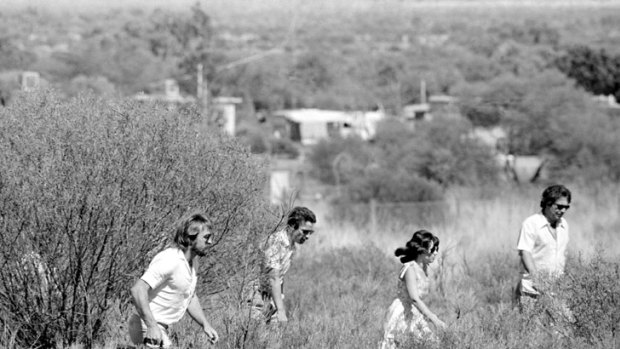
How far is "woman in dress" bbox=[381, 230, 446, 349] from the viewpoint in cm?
765

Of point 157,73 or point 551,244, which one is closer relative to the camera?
point 551,244

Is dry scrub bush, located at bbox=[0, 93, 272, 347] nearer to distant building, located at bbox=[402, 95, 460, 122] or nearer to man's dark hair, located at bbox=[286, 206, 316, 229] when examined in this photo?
man's dark hair, located at bbox=[286, 206, 316, 229]

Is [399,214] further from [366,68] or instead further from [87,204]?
[366,68]

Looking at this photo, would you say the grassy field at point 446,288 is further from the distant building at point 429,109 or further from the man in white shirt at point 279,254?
the distant building at point 429,109

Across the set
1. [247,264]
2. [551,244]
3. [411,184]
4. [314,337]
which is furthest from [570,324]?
[411,184]

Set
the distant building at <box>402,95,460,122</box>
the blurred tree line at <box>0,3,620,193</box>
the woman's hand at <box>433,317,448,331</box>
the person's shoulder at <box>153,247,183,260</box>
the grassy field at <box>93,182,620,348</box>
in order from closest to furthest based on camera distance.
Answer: the person's shoulder at <box>153,247,183,260</box>, the woman's hand at <box>433,317,448,331</box>, the grassy field at <box>93,182,620,348</box>, the blurred tree line at <box>0,3,620,193</box>, the distant building at <box>402,95,460,122</box>

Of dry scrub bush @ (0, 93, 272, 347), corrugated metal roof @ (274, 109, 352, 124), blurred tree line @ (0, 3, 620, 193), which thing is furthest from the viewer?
corrugated metal roof @ (274, 109, 352, 124)

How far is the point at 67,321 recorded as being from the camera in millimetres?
7801

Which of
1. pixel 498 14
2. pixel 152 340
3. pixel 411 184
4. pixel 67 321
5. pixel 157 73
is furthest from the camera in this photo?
pixel 498 14

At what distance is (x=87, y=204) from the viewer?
7383mm

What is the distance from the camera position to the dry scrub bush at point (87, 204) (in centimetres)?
741

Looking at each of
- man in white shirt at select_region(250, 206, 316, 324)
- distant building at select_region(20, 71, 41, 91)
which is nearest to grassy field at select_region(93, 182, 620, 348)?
man in white shirt at select_region(250, 206, 316, 324)

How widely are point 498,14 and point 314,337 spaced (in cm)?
17426

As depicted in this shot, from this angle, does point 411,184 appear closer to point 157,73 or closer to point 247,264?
point 247,264
